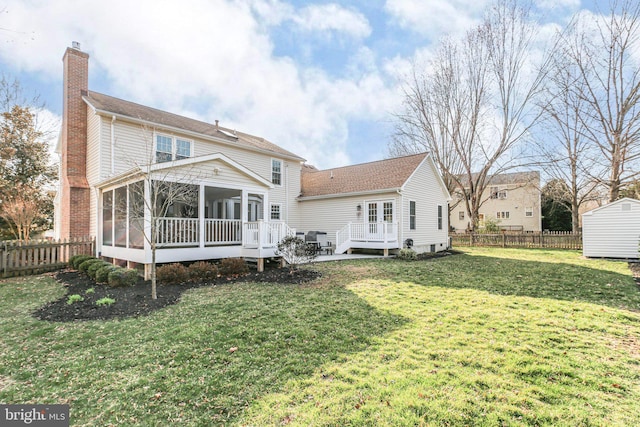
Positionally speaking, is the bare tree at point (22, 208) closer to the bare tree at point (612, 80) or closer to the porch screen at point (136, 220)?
the porch screen at point (136, 220)

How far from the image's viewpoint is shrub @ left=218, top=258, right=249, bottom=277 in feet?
29.8

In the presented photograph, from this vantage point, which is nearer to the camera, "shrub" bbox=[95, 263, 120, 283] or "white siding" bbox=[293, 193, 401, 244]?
"shrub" bbox=[95, 263, 120, 283]

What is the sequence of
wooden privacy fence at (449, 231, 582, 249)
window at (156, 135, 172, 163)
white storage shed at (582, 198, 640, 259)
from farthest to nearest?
wooden privacy fence at (449, 231, 582, 249), white storage shed at (582, 198, 640, 259), window at (156, 135, 172, 163)

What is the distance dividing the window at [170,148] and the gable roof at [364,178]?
7220 mm

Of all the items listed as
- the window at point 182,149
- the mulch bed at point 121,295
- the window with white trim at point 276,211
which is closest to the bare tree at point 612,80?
the window with white trim at point 276,211

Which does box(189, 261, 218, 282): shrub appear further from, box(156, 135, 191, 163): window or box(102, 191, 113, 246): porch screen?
box(156, 135, 191, 163): window

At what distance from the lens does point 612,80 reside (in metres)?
18.2

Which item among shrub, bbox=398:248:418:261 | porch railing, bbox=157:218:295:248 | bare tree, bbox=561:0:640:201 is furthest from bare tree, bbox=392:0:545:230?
porch railing, bbox=157:218:295:248

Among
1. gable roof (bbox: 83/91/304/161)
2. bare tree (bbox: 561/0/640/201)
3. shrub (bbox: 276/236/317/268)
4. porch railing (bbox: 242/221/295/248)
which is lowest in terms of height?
shrub (bbox: 276/236/317/268)

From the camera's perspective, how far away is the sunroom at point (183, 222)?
8650 millimetres

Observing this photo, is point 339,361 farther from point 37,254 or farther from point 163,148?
point 163,148

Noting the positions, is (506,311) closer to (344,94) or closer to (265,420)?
(265,420)

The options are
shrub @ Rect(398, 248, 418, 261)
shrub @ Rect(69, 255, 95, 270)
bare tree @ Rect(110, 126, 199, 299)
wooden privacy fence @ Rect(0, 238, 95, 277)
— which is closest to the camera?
bare tree @ Rect(110, 126, 199, 299)

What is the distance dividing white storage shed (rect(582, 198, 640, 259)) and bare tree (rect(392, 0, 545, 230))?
9.36m
